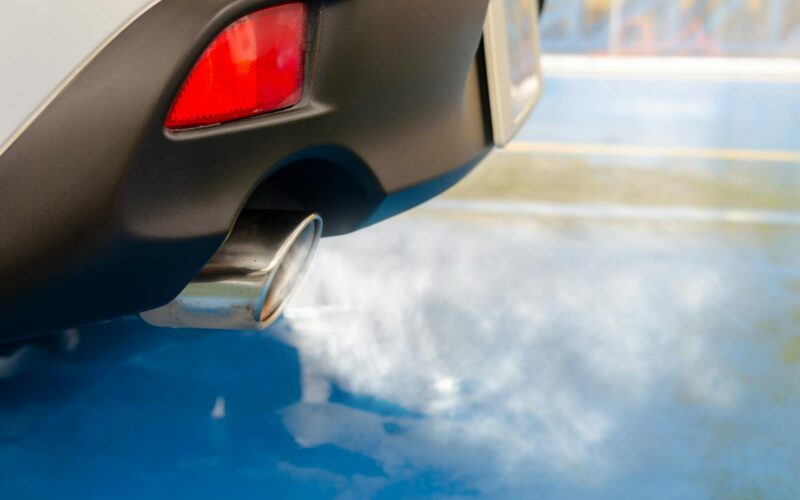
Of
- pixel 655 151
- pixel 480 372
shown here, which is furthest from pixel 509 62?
pixel 655 151

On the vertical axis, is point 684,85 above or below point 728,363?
below

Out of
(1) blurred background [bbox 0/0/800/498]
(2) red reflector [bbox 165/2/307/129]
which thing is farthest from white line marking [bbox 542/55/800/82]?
(2) red reflector [bbox 165/2/307/129]

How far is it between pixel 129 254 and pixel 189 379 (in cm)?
95

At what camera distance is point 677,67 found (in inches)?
263

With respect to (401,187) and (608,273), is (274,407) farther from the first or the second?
(608,273)

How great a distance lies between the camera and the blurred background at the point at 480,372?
5.12 feet

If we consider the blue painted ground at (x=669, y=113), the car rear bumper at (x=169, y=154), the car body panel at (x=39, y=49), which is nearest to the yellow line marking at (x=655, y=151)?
the blue painted ground at (x=669, y=113)

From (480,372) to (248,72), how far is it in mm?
1030

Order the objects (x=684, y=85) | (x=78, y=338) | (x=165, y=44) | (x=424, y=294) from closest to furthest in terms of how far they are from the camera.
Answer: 1. (x=165, y=44)
2. (x=78, y=338)
3. (x=424, y=294)
4. (x=684, y=85)

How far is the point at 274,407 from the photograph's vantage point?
1.79 m

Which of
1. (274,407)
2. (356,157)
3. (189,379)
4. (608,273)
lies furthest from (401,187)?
(608,273)

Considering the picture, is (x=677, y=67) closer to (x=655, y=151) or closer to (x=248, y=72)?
(x=655, y=151)

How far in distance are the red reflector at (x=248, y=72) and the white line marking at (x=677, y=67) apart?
5411 mm

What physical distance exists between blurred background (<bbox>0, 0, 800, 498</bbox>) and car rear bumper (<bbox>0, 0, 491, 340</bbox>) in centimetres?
54
